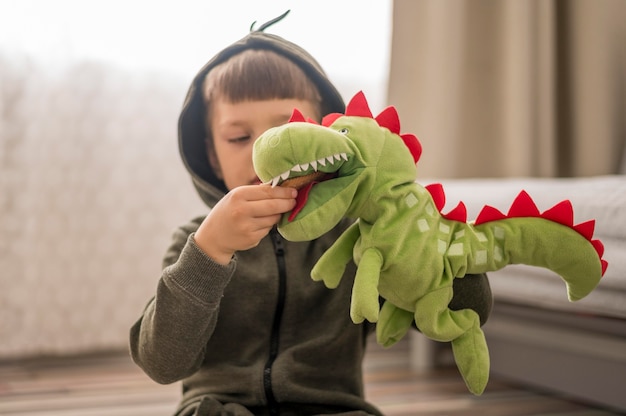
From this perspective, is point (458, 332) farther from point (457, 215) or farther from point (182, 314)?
point (182, 314)

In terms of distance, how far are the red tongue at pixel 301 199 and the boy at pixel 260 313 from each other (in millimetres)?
217

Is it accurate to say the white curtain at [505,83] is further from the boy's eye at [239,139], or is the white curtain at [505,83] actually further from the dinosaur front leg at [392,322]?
the dinosaur front leg at [392,322]

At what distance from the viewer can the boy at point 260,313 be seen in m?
0.82

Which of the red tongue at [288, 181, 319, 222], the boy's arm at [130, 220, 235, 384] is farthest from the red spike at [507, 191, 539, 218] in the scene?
the boy's arm at [130, 220, 235, 384]

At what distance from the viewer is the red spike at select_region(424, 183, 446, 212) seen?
68 cm

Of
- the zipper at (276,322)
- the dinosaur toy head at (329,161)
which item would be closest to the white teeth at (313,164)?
the dinosaur toy head at (329,161)

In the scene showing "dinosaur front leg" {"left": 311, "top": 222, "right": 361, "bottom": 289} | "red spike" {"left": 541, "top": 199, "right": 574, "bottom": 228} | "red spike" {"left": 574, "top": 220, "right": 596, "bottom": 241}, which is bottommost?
"dinosaur front leg" {"left": 311, "top": 222, "right": 361, "bottom": 289}

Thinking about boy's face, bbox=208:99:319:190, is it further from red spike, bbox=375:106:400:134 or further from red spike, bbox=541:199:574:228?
red spike, bbox=541:199:574:228

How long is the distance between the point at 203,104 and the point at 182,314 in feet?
1.16

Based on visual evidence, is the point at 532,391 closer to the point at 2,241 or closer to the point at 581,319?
the point at 581,319

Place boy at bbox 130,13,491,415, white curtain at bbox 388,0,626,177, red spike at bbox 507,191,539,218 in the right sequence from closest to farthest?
red spike at bbox 507,191,539,218, boy at bbox 130,13,491,415, white curtain at bbox 388,0,626,177

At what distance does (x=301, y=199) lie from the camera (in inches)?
24.3

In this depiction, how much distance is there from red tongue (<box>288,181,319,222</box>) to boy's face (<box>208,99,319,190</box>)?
0.26m

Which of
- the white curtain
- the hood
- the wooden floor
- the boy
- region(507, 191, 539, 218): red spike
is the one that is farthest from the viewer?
the white curtain
